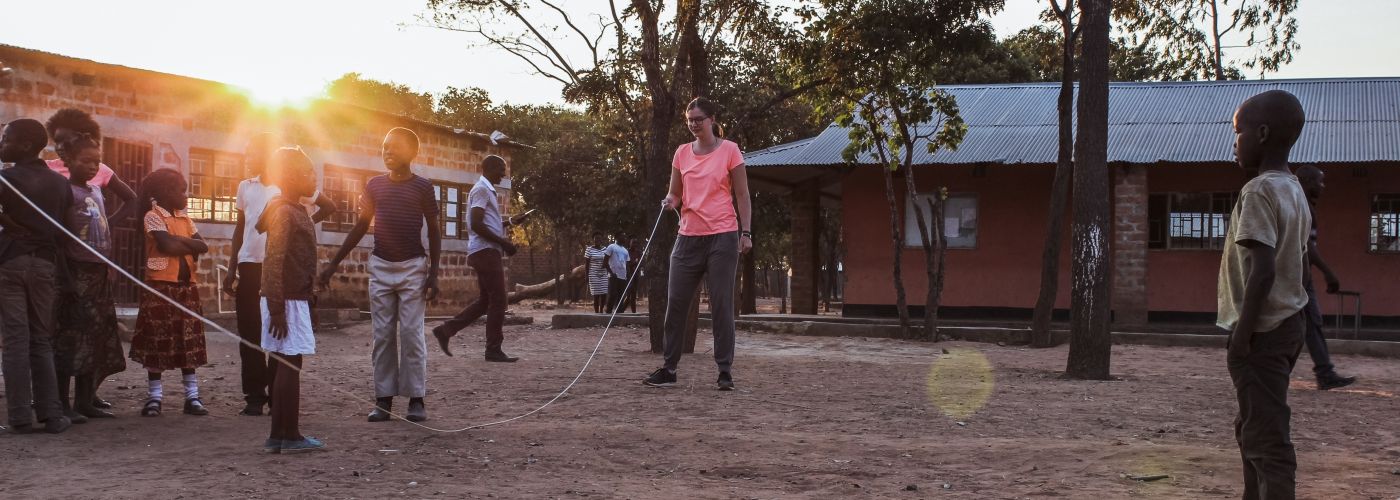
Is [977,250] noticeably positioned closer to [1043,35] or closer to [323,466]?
[1043,35]

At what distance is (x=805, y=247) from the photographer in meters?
22.7

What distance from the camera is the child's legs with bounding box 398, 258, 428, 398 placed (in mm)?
6328

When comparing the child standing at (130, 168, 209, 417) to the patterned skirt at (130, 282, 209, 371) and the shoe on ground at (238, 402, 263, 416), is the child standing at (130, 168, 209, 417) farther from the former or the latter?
the shoe on ground at (238, 402, 263, 416)

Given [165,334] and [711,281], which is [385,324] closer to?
[165,334]

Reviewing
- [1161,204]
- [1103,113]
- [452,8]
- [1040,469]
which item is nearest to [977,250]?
[1161,204]

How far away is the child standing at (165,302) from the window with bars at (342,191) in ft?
44.7

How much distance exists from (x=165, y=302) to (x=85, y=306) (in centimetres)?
42

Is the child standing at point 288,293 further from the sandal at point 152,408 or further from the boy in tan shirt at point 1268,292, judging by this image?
the boy in tan shirt at point 1268,292

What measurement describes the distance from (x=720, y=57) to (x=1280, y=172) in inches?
950

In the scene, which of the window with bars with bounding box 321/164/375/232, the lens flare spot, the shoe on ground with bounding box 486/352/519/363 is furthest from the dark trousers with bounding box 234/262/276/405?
the window with bars with bounding box 321/164/375/232

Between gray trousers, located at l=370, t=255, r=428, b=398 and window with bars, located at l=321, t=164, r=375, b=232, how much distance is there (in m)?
14.3

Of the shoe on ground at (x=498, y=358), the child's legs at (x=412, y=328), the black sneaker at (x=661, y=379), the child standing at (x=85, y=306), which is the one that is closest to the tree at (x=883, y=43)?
the shoe on ground at (x=498, y=358)

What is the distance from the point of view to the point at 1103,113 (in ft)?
31.5

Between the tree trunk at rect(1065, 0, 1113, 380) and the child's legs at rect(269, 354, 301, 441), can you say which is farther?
the tree trunk at rect(1065, 0, 1113, 380)
